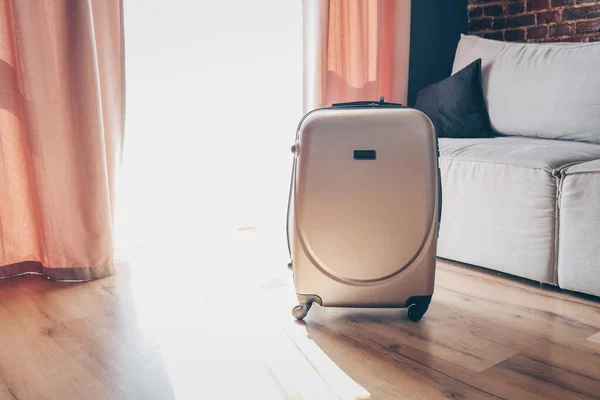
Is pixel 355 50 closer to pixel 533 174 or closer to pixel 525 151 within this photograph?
pixel 525 151

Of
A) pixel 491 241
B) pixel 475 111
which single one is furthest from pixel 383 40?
pixel 491 241

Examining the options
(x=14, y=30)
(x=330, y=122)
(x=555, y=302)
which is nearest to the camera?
(x=330, y=122)

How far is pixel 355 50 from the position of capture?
255 cm

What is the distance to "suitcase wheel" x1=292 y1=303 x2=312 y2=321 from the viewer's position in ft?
4.87

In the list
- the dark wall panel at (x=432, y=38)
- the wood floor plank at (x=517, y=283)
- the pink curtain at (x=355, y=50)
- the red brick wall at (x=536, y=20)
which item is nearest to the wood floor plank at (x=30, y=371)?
the wood floor plank at (x=517, y=283)

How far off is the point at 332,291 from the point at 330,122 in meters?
0.42

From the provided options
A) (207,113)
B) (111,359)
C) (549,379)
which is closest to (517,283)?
(549,379)

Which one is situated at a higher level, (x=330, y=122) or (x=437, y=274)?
(x=330, y=122)

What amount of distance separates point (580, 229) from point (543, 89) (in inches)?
29.6

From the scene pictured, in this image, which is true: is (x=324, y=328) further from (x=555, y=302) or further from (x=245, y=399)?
(x=555, y=302)

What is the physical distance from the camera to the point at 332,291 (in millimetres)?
1443

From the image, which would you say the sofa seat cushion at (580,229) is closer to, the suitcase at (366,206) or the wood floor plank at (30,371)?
the suitcase at (366,206)

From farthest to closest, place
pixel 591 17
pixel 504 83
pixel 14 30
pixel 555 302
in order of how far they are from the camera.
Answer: pixel 591 17 → pixel 504 83 → pixel 14 30 → pixel 555 302

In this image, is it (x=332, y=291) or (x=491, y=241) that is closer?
(x=332, y=291)
